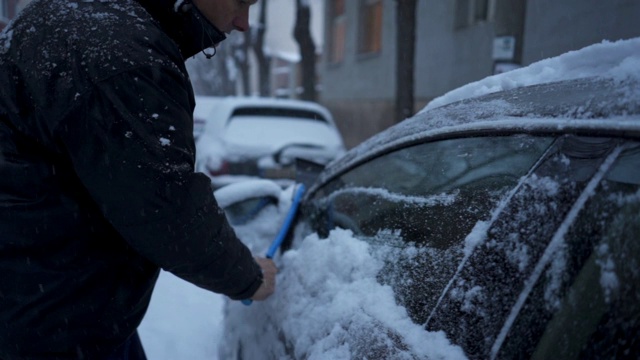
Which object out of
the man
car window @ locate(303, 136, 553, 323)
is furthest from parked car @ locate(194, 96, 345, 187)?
the man

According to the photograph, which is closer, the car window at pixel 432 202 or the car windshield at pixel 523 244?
the car windshield at pixel 523 244

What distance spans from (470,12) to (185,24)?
282 inches

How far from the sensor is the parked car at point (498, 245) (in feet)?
3.08

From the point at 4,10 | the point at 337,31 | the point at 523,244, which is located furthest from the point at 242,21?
the point at 4,10

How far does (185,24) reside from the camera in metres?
1.41

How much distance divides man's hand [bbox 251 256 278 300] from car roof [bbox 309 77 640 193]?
22.2 inches

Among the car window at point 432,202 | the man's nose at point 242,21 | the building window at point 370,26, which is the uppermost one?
the man's nose at point 242,21

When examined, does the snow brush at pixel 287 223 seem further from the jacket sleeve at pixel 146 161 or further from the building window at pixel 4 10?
the building window at pixel 4 10

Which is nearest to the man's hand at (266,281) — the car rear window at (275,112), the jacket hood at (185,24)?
the jacket hood at (185,24)

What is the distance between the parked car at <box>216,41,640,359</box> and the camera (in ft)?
3.08

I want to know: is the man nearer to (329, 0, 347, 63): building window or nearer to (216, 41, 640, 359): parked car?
(216, 41, 640, 359): parked car

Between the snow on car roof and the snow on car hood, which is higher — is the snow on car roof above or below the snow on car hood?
above

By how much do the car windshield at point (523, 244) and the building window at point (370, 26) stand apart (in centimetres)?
1100

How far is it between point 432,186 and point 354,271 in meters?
0.32
